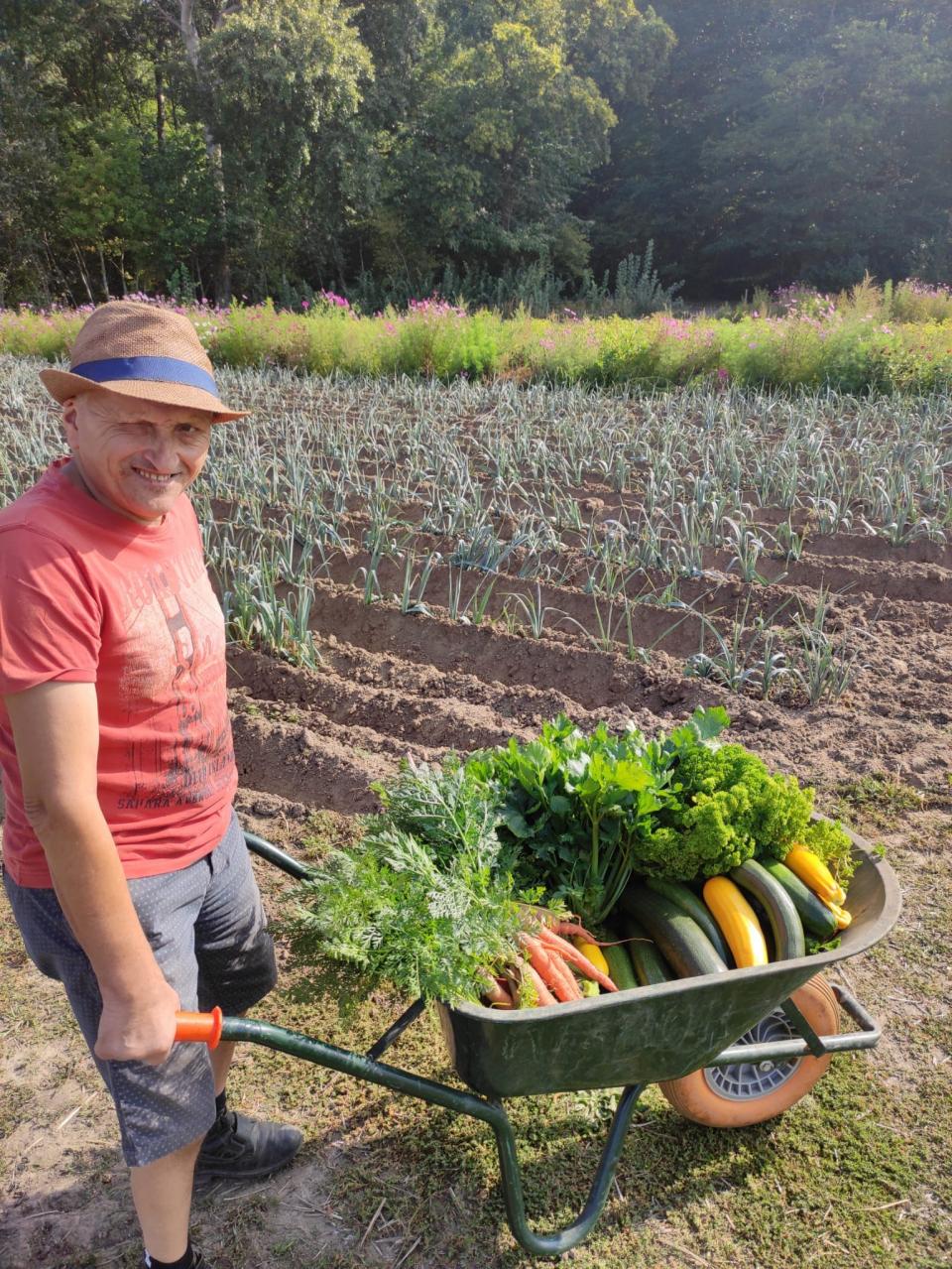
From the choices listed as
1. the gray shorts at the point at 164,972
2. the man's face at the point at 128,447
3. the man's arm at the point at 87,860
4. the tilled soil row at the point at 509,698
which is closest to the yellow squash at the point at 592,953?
the gray shorts at the point at 164,972

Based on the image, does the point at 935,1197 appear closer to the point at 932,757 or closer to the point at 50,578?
the point at 932,757

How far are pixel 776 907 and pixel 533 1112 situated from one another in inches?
33.4

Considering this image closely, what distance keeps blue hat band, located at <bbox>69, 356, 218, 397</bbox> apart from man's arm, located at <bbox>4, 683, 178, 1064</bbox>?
0.44 metres

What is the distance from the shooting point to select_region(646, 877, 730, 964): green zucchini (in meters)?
1.74

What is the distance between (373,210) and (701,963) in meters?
25.0

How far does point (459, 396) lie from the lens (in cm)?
823

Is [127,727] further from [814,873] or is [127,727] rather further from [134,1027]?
[814,873]

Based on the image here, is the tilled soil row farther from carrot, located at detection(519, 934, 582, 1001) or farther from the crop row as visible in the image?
A: carrot, located at detection(519, 934, 582, 1001)

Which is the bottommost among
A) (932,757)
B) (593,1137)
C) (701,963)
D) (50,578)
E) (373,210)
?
(593,1137)

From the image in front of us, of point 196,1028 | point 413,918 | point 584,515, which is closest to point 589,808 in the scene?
point 413,918

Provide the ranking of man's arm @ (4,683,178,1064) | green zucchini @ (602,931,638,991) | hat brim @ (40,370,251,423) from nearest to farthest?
1. man's arm @ (4,683,178,1064)
2. hat brim @ (40,370,251,423)
3. green zucchini @ (602,931,638,991)

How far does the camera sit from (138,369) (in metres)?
1.26

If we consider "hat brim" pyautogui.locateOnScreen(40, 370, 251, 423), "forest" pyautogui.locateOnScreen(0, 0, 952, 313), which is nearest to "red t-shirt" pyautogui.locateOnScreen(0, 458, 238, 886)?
"hat brim" pyautogui.locateOnScreen(40, 370, 251, 423)

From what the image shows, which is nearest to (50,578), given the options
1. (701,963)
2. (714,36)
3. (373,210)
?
(701,963)
